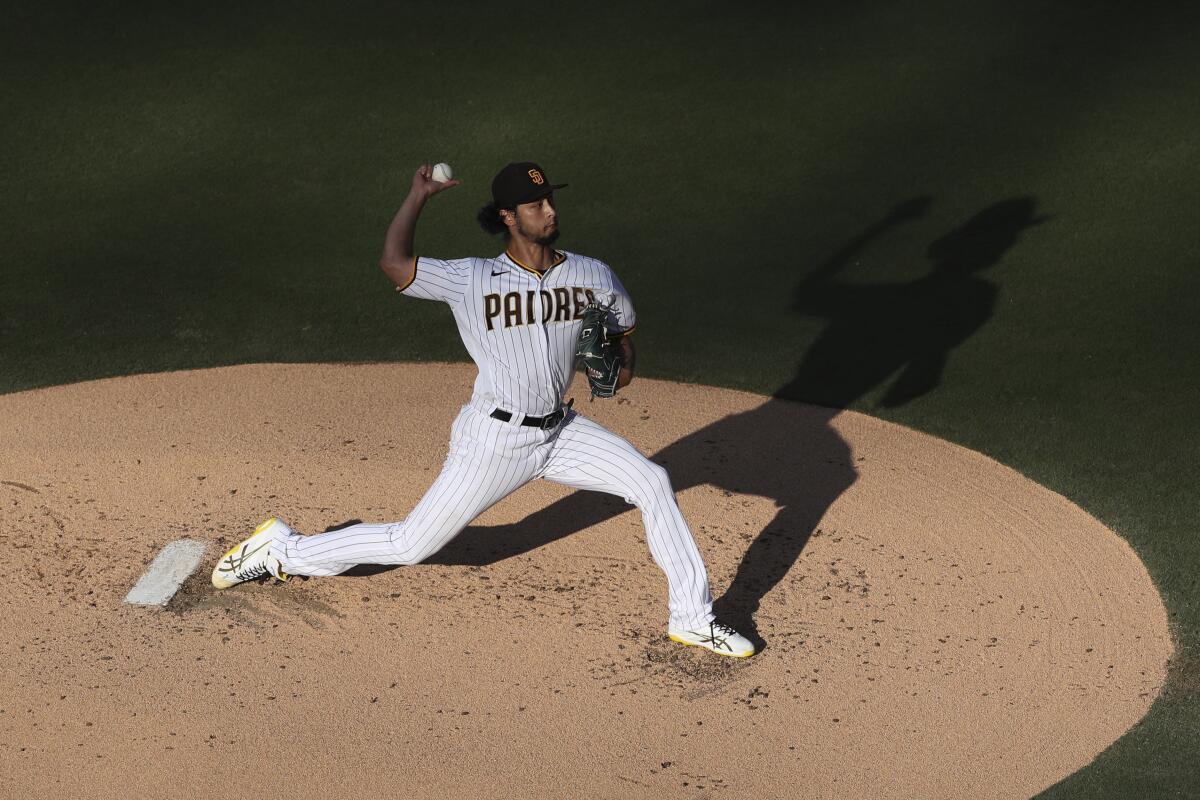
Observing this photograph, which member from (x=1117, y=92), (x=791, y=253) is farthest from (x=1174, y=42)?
(x=791, y=253)

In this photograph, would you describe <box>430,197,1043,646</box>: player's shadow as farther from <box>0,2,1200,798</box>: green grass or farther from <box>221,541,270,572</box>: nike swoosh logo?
<box>221,541,270,572</box>: nike swoosh logo

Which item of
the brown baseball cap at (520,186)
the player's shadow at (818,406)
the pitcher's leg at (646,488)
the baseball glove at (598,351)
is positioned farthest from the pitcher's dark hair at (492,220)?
the player's shadow at (818,406)

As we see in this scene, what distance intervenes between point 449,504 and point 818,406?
9.90 feet

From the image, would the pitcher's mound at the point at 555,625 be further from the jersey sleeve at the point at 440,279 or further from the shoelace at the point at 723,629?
the jersey sleeve at the point at 440,279

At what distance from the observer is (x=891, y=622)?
20.6ft

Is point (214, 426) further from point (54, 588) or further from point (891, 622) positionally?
point (891, 622)

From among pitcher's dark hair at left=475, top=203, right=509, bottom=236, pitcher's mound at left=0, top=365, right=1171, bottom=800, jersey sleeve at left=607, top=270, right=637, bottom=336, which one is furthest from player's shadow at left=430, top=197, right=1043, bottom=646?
pitcher's dark hair at left=475, top=203, right=509, bottom=236

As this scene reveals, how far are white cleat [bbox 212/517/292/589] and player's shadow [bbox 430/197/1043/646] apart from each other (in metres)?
0.75

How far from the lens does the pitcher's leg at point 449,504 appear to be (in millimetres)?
5828

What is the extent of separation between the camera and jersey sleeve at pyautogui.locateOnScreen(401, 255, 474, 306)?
18.4 feet

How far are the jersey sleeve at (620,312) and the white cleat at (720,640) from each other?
3.77 feet

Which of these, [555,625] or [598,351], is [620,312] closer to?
[598,351]

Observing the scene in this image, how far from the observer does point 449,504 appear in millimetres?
5848

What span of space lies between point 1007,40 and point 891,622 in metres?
7.66
